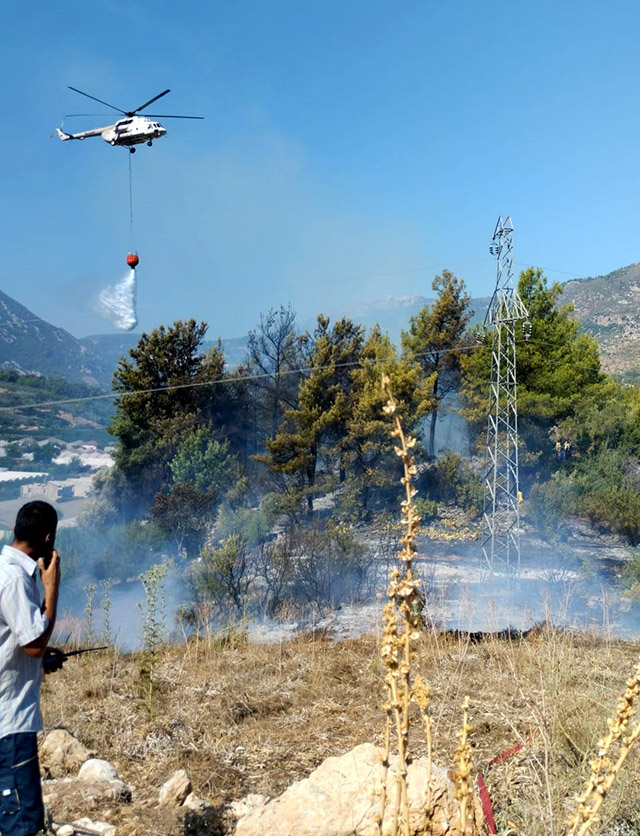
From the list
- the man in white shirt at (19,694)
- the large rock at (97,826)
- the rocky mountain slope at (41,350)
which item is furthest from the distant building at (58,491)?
the man in white shirt at (19,694)

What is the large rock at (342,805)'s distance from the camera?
2928 millimetres

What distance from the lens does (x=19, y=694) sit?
2.74 metres

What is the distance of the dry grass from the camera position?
3557 millimetres

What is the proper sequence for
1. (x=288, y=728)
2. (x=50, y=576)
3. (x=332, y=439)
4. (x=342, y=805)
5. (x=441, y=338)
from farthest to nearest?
(x=441, y=338), (x=332, y=439), (x=288, y=728), (x=342, y=805), (x=50, y=576)

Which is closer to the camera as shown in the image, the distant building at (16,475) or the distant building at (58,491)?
the distant building at (16,475)

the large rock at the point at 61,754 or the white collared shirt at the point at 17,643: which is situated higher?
the white collared shirt at the point at 17,643

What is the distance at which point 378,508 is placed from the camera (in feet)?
78.7

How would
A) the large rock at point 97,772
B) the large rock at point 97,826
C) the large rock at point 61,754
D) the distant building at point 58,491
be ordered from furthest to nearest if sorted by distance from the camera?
the distant building at point 58,491 < the large rock at point 61,754 < the large rock at point 97,772 < the large rock at point 97,826

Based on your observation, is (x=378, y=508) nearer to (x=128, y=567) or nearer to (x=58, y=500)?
(x=128, y=567)

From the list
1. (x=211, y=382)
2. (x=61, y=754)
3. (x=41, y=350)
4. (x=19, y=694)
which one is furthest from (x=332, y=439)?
(x=19, y=694)

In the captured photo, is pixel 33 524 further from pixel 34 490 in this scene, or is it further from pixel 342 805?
pixel 34 490

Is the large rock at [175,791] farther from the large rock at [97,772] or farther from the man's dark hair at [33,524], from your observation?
the man's dark hair at [33,524]

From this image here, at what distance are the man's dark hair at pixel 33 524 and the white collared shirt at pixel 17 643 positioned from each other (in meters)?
0.13

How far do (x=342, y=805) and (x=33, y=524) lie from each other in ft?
5.80
